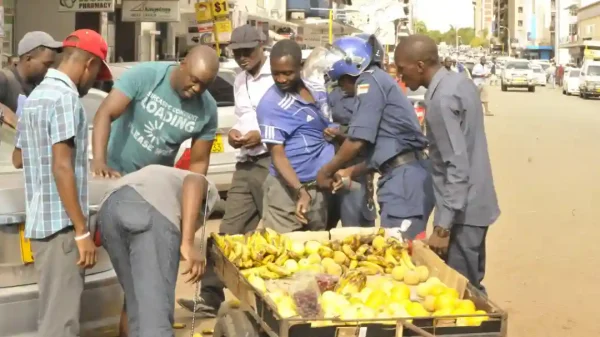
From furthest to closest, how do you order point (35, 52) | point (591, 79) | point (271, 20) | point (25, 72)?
point (591, 79)
point (271, 20)
point (25, 72)
point (35, 52)

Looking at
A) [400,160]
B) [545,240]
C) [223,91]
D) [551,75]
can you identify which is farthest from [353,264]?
[551,75]

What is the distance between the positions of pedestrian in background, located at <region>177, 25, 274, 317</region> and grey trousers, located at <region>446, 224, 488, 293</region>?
5.76 ft

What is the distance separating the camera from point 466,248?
18.4ft

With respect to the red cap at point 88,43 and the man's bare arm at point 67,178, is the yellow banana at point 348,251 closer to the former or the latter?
the man's bare arm at point 67,178

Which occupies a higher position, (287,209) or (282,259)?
(287,209)

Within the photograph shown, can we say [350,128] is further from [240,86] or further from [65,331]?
[65,331]

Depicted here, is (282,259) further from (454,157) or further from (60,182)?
(60,182)

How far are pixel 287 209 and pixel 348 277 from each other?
4.53ft

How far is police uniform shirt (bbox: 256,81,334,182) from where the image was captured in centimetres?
637

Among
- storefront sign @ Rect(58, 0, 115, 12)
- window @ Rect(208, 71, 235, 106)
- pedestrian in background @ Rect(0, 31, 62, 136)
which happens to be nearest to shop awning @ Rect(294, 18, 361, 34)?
storefront sign @ Rect(58, 0, 115, 12)

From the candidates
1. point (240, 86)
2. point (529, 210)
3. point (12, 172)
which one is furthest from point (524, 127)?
point (12, 172)

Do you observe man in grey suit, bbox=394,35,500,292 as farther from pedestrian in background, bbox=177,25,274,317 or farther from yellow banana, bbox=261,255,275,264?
pedestrian in background, bbox=177,25,274,317

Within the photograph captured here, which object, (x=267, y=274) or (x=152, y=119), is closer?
(x=267, y=274)

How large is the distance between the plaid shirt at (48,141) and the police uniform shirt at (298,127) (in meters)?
1.74
